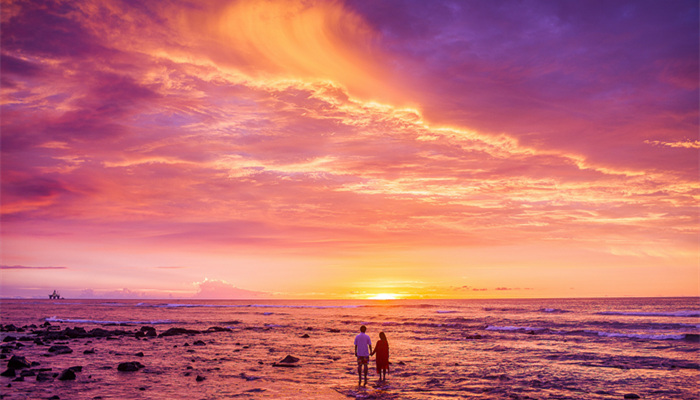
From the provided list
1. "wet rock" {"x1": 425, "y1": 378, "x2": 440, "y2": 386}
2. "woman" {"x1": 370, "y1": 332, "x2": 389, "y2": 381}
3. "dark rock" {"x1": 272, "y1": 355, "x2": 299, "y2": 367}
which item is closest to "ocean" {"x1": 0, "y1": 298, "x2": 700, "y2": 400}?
"wet rock" {"x1": 425, "y1": 378, "x2": 440, "y2": 386}

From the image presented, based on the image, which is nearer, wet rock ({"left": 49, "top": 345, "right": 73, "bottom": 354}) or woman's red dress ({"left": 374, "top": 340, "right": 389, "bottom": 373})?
woman's red dress ({"left": 374, "top": 340, "right": 389, "bottom": 373})

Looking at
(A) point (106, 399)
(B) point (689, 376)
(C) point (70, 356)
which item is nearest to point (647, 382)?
(B) point (689, 376)

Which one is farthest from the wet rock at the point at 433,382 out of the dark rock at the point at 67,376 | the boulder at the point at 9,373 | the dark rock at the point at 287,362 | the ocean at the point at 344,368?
the boulder at the point at 9,373

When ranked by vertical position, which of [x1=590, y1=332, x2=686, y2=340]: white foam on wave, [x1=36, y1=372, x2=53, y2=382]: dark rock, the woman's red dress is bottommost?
[x1=590, y1=332, x2=686, y2=340]: white foam on wave

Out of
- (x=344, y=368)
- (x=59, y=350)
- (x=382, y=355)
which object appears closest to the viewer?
(x=382, y=355)

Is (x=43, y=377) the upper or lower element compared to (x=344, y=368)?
upper

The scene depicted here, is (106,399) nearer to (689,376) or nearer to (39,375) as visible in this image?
(39,375)

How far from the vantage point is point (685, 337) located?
44000 mm

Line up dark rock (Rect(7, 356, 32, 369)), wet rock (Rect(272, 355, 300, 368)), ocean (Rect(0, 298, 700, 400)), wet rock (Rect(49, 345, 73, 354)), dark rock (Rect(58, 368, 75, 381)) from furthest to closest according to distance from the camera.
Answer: wet rock (Rect(49, 345, 73, 354)) < wet rock (Rect(272, 355, 300, 368)) < dark rock (Rect(7, 356, 32, 369)) < dark rock (Rect(58, 368, 75, 381)) < ocean (Rect(0, 298, 700, 400))

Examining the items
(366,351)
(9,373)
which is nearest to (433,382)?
(366,351)

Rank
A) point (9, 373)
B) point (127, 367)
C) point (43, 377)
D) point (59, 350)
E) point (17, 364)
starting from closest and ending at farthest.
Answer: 1. point (43, 377)
2. point (9, 373)
3. point (17, 364)
4. point (127, 367)
5. point (59, 350)

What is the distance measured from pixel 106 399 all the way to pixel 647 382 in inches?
1007

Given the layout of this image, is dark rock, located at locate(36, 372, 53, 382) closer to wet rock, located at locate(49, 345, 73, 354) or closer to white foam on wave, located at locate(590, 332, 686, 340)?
wet rock, located at locate(49, 345, 73, 354)

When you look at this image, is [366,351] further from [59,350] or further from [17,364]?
[59,350]
